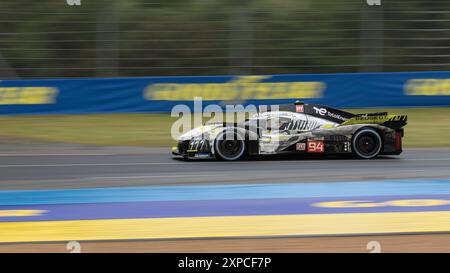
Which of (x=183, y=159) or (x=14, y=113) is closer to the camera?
(x=183, y=159)

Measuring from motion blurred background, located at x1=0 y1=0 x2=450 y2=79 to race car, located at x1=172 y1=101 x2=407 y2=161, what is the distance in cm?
844

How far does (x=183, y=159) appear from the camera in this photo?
11.9 m

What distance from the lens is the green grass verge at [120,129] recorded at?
14.8 m

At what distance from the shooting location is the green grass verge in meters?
14.8

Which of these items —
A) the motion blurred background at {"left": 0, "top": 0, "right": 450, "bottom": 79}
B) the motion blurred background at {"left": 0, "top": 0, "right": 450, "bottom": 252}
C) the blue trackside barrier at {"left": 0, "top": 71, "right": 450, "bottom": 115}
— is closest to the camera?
the motion blurred background at {"left": 0, "top": 0, "right": 450, "bottom": 252}

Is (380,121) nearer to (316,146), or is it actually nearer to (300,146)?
(316,146)

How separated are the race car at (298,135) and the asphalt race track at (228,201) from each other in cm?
23

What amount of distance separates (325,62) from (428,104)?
11.0ft

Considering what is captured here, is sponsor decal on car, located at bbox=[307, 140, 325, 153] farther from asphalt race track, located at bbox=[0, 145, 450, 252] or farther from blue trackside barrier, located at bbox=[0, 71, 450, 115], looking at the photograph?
blue trackside barrier, located at bbox=[0, 71, 450, 115]

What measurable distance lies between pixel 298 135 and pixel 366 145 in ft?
4.14

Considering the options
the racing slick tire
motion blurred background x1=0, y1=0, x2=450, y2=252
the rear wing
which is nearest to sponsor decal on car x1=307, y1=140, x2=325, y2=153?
motion blurred background x1=0, y1=0, x2=450, y2=252

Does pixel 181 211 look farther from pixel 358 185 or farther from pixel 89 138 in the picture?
pixel 89 138
